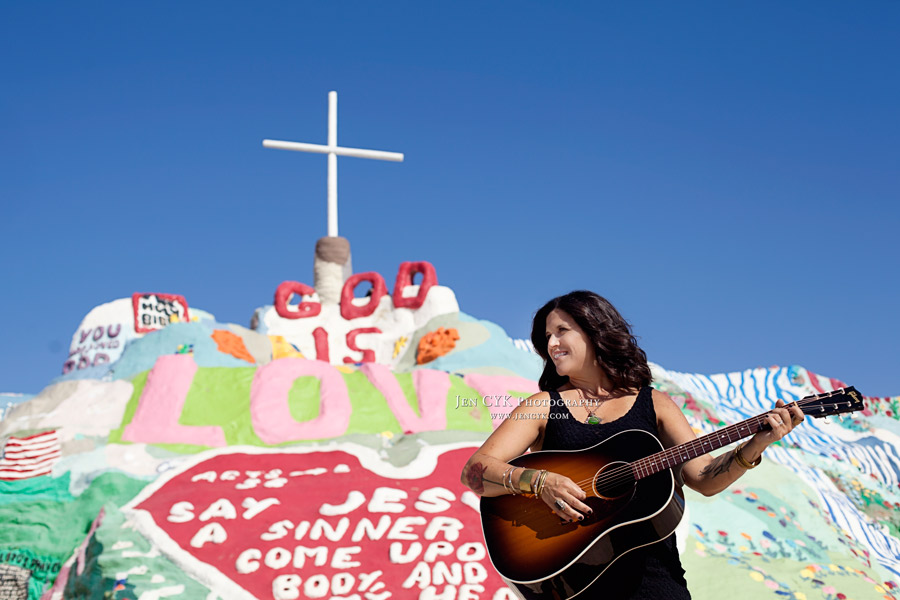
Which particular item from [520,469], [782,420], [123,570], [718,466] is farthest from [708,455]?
[123,570]

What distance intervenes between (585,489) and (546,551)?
192 millimetres

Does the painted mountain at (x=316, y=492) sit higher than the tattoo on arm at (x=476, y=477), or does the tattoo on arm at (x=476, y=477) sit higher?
the painted mountain at (x=316, y=492)

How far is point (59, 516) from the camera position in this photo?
747 cm

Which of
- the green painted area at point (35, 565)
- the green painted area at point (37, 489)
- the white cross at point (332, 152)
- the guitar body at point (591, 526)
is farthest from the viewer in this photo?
the white cross at point (332, 152)

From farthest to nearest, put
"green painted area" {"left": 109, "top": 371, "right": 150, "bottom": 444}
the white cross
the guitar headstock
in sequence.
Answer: the white cross
"green painted area" {"left": 109, "top": 371, "right": 150, "bottom": 444}
the guitar headstock

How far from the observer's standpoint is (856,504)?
388 inches

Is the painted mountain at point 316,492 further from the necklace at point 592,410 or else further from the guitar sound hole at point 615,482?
the guitar sound hole at point 615,482

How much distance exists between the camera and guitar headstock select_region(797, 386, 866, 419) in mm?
2012

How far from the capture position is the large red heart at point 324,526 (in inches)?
231

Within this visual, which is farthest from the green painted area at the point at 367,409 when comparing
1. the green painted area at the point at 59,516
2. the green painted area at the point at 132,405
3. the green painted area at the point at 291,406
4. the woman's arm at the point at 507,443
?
the woman's arm at the point at 507,443

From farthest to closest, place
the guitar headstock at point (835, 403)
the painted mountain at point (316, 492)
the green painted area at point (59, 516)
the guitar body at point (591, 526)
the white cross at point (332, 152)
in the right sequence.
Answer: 1. the white cross at point (332, 152)
2. the green painted area at point (59, 516)
3. the painted mountain at point (316, 492)
4. the guitar body at point (591, 526)
5. the guitar headstock at point (835, 403)

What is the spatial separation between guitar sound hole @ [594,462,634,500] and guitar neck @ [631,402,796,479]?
2cm

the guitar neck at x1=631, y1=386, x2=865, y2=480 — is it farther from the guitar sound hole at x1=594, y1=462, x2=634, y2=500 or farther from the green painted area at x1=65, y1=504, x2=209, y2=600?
the green painted area at x1=65, y1=504, x2=209, y2=600

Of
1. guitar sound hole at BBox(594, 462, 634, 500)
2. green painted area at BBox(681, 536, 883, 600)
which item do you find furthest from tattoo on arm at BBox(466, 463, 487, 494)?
green painted area at BBox(681, 536, 883, 600)
